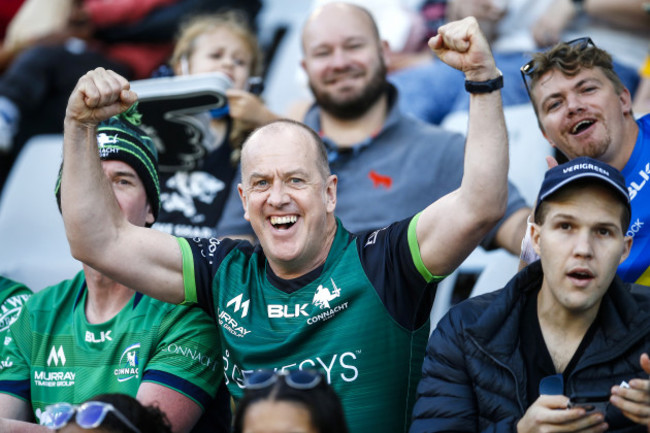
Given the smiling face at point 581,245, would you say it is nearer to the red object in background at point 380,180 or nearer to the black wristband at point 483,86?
the black wristband at point 483,86

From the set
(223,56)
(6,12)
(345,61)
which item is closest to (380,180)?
(345,61)

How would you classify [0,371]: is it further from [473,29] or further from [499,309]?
[473,29]

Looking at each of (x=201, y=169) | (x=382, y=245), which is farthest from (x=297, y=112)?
(x=382, y=245)

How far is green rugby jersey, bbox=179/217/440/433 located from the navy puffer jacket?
7.7 inches

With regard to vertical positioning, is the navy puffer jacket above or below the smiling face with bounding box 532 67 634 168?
below

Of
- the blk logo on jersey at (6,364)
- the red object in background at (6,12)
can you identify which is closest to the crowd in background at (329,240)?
the blk logo on jersey at (6,364)

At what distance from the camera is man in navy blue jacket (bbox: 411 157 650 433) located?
2.59 m

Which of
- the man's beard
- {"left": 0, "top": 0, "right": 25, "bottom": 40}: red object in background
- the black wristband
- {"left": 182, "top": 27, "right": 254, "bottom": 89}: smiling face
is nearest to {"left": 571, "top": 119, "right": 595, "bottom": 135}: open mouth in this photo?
the black wristband

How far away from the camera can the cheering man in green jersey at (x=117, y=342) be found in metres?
3.10

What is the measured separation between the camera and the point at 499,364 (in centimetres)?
262

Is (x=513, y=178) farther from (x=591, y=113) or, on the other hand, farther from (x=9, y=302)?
(x=9, y=302)

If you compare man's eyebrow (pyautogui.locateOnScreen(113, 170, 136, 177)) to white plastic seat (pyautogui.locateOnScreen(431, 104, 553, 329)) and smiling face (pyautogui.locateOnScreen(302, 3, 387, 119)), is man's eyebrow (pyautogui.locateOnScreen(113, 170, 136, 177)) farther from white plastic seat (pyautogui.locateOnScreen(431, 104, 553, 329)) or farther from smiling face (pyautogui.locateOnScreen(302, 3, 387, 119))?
white plastic seat (pyautogui.locateOnScreen(431, 104, 553, 329))

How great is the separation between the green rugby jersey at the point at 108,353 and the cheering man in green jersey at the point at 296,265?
12 cm

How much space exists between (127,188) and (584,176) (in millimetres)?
1642
